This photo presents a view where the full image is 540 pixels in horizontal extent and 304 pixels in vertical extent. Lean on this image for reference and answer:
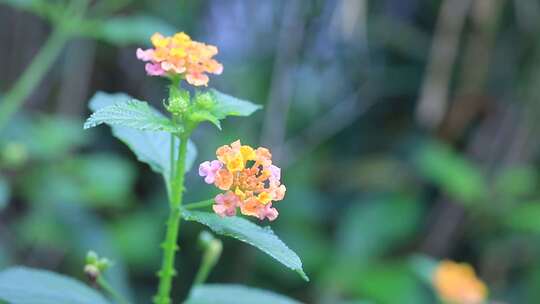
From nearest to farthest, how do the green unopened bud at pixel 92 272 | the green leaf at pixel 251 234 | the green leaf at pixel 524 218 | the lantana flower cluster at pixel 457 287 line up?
the green leaf at pixel 251 234, the green unopened bud at pixel 92 272, the lantana flower cluster at pixel 457 287, the green leaf at pixel 524 218

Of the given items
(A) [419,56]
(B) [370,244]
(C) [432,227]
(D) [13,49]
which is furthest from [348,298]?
(D) [13,49]

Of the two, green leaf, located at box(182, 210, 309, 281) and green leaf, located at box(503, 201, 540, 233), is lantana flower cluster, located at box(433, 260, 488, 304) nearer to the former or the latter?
green leaf, located at box(503, 201, 540, 233)

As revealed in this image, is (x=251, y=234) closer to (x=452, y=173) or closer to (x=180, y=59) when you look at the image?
(x=180, y=59)

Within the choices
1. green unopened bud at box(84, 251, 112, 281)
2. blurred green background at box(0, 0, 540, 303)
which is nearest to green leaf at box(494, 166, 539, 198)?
blurred green background at box(0, 0, 540, 303)

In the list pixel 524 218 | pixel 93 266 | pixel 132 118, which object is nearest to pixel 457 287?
pixel 524 218

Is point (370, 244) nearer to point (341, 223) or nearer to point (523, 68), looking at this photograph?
point (341, 223)

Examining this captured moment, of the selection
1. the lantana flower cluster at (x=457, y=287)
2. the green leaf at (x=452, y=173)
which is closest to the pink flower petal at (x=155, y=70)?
the lantana flower cluster at (x=457, y=287)

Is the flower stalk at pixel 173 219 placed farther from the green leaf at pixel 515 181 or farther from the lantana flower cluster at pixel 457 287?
the green leaf at pixel 515 181
